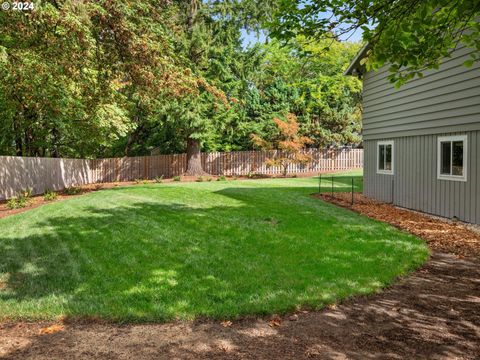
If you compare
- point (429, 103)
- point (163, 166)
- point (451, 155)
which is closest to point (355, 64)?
point (429, 103)

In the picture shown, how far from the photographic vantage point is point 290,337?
4016 mm

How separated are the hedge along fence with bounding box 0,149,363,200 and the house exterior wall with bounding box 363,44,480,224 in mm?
15410

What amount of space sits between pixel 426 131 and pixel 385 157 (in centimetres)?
277

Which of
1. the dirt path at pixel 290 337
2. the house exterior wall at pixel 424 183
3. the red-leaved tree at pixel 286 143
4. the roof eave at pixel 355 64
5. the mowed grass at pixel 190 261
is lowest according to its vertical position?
the dirt path at pixel 290 337

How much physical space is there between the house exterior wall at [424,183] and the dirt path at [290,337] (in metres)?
5.87

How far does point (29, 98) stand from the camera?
13.0 m

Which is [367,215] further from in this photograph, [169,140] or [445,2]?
[169,140]

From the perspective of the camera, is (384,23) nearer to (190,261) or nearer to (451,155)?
(190,261)

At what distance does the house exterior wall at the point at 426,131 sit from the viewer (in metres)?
9.94

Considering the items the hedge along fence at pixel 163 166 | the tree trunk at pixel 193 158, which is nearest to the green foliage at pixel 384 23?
the hedge along fence at pixel 163 166

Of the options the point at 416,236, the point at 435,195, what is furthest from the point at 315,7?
the point at 435,195

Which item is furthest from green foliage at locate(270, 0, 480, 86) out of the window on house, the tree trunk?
the tree trunk

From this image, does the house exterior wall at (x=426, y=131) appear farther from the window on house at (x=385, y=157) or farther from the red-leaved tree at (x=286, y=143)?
the red-leaved tree at (x=286, y=143)

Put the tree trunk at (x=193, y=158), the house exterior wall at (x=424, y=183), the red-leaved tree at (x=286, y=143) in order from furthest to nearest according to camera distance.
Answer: the red-leaved tree at (x=286, y=143)
the tree trunk at (x=193, y=158)
the house exterior wall at (x=424, y=183)
